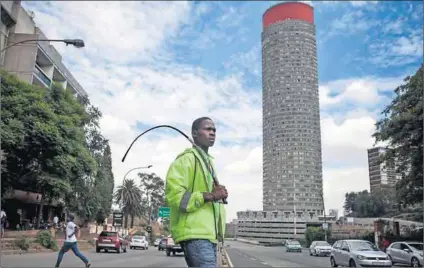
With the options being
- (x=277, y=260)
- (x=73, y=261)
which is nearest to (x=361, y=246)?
(x=277, y=260)

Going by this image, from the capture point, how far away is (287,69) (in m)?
135

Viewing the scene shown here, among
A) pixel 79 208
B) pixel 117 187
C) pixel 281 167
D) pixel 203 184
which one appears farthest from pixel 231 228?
pixel 203 184

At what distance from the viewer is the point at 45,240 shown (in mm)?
24266

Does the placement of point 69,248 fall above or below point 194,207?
below

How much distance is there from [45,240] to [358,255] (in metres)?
17.6

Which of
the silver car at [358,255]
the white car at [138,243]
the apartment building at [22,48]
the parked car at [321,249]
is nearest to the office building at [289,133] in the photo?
the white car at [138,243]

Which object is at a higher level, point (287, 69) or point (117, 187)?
point (287, 69)

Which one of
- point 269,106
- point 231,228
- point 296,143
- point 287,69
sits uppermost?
point 287,69

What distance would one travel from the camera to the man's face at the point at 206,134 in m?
3.57

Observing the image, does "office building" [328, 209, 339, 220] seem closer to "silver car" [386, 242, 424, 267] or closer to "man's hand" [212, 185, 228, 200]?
"silver car" [386, 242, 424, 267]

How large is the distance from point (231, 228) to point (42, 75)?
142109 mm

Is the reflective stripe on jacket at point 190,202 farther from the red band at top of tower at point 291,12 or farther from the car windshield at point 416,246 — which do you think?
the red band at top of tower at point 291,12

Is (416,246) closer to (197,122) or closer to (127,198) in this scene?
(197,122)

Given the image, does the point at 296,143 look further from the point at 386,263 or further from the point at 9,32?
the point at 386,263
